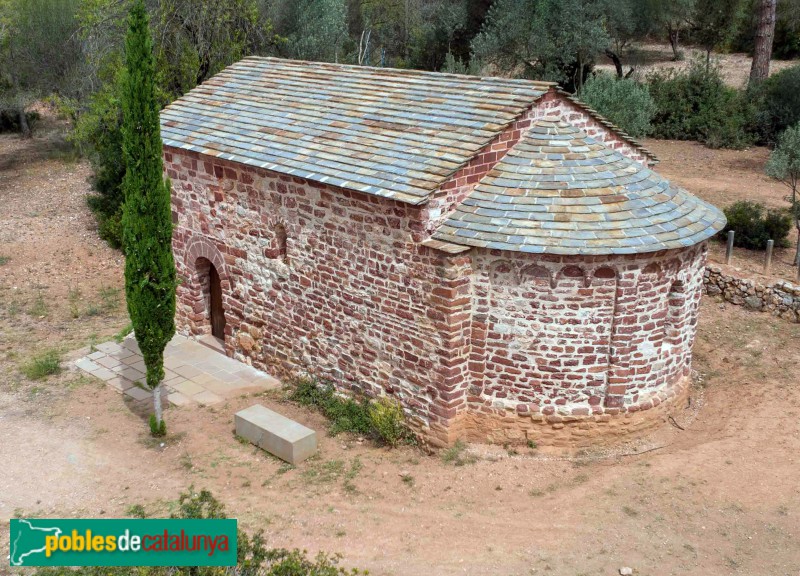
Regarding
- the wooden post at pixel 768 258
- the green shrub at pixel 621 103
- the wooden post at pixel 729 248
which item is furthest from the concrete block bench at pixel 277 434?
the green shrub at pixel 621 103

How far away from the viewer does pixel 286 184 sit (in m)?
11.1

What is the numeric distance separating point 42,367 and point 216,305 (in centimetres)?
305

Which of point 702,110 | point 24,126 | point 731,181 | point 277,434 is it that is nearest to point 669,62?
point 702,110

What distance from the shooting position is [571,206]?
31.2 ft

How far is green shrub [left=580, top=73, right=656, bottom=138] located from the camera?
75.7 feet

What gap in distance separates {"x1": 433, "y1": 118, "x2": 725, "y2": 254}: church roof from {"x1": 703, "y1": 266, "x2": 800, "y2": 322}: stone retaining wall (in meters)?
4.58

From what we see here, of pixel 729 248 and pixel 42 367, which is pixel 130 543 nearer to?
pixel 42 367

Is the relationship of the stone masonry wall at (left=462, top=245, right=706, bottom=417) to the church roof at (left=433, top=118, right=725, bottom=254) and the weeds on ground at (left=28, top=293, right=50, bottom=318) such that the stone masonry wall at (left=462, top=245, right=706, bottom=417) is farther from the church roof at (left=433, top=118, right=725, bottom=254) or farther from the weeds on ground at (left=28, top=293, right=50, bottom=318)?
the weeds on ground at (left=28, top=293, right=50, bottom=318)

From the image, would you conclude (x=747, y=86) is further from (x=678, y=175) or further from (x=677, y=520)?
(x=677, y=520)

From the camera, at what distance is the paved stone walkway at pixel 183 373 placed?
12008 mm

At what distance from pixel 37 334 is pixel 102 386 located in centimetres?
311

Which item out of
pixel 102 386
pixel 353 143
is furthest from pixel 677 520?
pixel 102 386

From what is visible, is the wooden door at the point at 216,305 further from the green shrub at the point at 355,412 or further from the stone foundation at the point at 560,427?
the stone foundation at the point at 560,427

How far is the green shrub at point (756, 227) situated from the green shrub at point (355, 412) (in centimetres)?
1126
